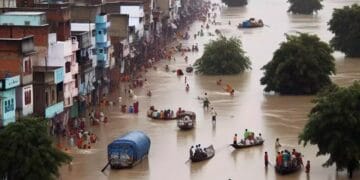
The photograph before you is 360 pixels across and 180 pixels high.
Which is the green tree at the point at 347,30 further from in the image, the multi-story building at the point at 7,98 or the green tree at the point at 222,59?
the multi-story building at the point at 7,98

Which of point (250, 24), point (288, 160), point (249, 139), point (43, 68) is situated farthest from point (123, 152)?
point (250, 24)

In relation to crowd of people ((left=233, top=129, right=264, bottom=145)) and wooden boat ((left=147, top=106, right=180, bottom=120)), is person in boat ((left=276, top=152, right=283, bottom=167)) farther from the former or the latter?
wooden boat ((left=147, top=106, right=180, bottom=120))

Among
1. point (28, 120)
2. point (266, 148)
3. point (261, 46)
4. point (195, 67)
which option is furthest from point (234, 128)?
point (261, 46)

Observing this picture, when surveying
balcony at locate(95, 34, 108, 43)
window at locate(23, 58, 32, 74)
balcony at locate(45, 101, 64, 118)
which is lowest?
balcony at locate(45, 101, 64, 118)

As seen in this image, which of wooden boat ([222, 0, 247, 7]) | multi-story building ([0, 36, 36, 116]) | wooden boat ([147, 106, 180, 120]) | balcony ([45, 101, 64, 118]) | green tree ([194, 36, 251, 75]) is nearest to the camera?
multi-story building ([0, 36, 36, 116])

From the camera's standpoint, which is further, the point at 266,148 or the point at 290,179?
the point at 266,148

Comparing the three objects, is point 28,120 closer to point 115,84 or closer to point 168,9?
point 115,84

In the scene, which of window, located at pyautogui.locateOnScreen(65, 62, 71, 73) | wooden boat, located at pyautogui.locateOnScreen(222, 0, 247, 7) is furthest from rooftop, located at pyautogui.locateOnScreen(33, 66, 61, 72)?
wooden boat, located at pyautogui.locateOnScreen(222, 0, 247, 7)
